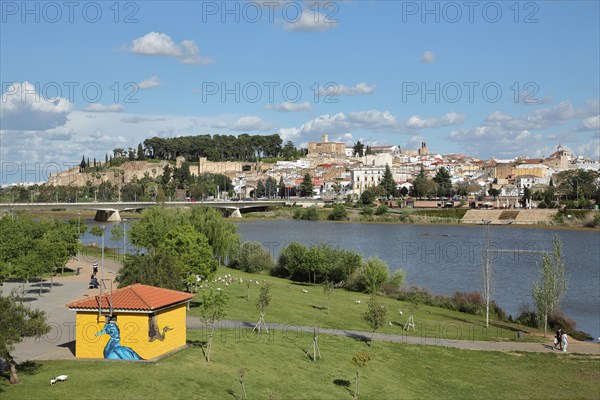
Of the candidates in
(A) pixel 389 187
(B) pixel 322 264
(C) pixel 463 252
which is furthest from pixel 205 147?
(B) pixel 322 264

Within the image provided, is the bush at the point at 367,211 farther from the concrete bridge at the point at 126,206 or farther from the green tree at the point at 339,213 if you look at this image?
the concrete bridge at the point at 126,206

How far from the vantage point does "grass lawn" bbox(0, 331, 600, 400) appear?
51.4 ft

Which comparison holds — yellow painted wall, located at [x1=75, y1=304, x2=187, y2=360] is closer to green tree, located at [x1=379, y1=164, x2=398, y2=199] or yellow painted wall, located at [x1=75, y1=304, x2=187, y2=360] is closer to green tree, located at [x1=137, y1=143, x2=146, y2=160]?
green tree, located at [x1=379, y1=164, x2=398, y2=199]

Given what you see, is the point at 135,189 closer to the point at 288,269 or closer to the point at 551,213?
the point at 551,213

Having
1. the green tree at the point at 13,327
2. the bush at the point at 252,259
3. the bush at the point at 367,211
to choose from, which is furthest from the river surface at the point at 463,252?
the green tree at the point at 13,327

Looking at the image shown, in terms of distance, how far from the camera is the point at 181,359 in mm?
18047

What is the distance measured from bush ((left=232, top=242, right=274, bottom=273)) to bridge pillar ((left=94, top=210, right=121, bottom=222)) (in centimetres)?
5345

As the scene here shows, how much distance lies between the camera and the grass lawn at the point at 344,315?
26969 millimetres

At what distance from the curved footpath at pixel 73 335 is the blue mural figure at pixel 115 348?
3.16 feet

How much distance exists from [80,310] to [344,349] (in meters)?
8.68

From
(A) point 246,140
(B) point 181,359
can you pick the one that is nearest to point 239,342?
(B) point 181,359

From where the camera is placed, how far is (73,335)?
20562 millimetres

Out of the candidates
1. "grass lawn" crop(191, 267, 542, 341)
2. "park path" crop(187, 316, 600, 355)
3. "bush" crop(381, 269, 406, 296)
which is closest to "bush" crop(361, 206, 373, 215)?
"bush" crop(381, 269, 406, 296)

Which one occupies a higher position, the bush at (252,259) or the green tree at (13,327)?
the green tree at (13,327)
